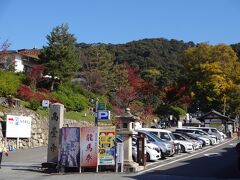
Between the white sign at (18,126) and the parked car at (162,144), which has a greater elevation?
the white sign at (18,126)

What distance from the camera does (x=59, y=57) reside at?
42.3m

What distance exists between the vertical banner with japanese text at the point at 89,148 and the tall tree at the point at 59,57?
2428 cm

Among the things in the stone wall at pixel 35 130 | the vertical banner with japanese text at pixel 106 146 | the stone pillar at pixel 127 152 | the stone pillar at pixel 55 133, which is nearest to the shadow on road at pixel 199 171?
the stone pillar at pixel 127 152

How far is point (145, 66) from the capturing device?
90.0 m

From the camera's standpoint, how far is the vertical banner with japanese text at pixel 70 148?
1788cm

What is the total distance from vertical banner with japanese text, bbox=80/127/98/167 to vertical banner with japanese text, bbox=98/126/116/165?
0.65 feet

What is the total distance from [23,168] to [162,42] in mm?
101643

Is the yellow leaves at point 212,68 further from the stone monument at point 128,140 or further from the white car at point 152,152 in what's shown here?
the stone monument at point 128,140

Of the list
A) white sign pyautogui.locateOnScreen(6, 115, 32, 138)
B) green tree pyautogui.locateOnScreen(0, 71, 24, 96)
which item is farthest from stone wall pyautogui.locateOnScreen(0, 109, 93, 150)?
green tree pyautogui.locateOnScreen(0, 71, 24, 96)

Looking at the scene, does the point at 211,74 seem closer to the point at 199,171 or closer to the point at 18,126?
the point at 18,126

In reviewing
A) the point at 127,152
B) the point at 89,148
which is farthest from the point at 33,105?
the point at 127,152

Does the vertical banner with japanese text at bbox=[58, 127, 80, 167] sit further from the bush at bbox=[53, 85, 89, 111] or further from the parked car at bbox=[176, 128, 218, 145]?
the bush at bbox=[53, 85, 89, 111]

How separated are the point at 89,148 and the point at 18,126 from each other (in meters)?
12.9

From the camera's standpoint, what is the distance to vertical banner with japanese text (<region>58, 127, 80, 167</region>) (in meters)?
17.9
